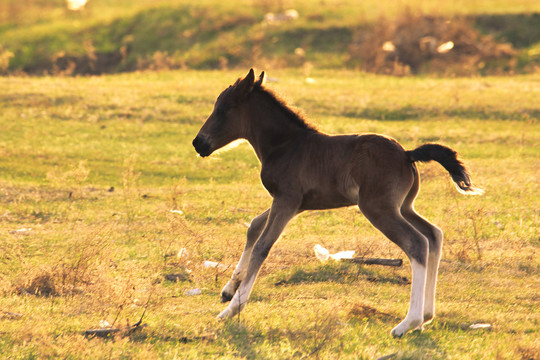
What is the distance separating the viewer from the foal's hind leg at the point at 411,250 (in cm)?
725

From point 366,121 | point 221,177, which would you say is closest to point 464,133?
point 366,121

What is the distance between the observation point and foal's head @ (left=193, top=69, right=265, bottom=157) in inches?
340

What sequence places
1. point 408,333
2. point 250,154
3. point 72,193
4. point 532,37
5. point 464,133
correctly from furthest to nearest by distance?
point 532,37 < point 464,133 < point 250,154 < point 72,193 < point 408,333

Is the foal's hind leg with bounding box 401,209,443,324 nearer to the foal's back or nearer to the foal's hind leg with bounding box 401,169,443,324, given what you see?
the foal's hind leg with bounding box 401,169,443,324

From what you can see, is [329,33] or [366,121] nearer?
[366,121]

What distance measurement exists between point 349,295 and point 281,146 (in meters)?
2.17

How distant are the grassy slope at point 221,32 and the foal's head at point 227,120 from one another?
25.1 m

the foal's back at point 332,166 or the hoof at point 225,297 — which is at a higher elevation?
the foal's back at point 332,166

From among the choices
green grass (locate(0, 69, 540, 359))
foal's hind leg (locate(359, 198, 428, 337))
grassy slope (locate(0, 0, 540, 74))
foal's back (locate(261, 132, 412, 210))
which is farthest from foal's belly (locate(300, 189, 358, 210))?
grassy slope (locate(0, 0, 540, 74))

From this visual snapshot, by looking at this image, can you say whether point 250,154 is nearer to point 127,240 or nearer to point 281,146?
point 127,240

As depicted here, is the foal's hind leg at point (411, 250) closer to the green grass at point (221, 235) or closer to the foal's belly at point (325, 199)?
the green grass at point (221, 235)

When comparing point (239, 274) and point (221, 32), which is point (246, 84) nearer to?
point (239, 274)

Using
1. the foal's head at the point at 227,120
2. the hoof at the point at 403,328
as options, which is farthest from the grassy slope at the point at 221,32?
the hoof at the point at 403,328

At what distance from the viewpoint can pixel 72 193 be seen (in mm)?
15617
